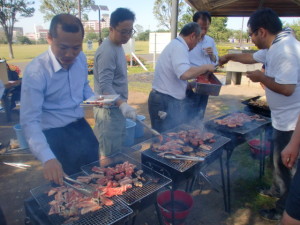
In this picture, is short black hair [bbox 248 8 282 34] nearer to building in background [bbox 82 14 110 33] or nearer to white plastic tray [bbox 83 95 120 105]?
white plastic tray [bbox 83 95 120 105]

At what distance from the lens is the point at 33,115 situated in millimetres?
1879

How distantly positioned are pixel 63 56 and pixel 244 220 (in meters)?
3.05

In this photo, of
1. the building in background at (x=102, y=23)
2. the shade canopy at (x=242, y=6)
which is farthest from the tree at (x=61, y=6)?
the shade canopy at (x=242, y=6)

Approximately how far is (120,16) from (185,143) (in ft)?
6.33

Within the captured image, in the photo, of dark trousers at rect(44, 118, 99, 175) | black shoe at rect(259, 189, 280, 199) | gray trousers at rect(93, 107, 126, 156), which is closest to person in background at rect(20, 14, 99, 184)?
dark trousers at rect(44, 118, 99, 175)

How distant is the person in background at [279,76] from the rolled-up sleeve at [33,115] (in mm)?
2373

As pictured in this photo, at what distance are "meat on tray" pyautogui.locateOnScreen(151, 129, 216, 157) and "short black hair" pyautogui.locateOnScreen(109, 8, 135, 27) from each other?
67.1 inches

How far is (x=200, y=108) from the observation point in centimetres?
460

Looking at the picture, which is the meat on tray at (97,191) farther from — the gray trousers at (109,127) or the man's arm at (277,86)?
the man's arm at (277,86)

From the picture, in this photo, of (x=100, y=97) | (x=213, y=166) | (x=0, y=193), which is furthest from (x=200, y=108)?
(x=0, y=193)

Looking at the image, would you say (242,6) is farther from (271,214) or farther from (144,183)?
(144,183)

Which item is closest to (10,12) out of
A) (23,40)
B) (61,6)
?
(61,6)

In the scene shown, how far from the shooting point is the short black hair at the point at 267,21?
2.61 metres

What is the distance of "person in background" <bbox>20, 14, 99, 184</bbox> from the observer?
1.83 metres
